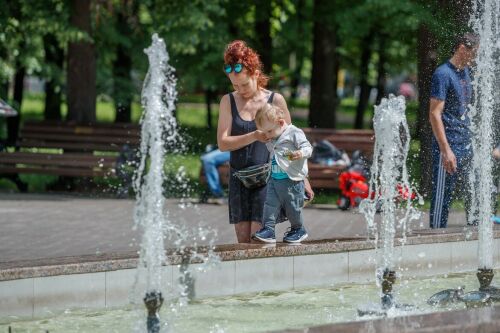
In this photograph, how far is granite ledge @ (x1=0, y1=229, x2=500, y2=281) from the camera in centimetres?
672

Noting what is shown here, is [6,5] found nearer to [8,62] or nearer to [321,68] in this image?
[8,62]

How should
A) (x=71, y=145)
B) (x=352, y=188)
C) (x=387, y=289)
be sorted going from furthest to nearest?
1. (x=71, y=145)
2. (x=352, y=188)
3. (x=387, y=289)

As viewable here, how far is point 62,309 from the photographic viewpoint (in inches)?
268

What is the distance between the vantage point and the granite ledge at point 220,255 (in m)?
6.72

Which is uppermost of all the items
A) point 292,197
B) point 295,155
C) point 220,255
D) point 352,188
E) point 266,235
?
point 295,155

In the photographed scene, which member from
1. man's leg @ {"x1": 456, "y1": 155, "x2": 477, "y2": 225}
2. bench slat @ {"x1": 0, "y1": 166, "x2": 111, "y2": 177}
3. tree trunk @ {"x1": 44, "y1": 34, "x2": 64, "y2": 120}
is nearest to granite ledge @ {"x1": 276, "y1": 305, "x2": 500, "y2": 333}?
→ man's leg @ {"x1": 456, "y1": 155, "x2": 477, "y2": 225}

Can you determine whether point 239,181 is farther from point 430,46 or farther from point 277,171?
point 430,46

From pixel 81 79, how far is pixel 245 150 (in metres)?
11.0

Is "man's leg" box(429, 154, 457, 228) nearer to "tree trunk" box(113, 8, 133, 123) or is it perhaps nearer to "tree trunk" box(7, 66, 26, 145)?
"tree trunk" box(7, 66, 26, 145)

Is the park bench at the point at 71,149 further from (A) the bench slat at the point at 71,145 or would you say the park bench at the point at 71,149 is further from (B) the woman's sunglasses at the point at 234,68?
(B) the woman's sunglasses at the point at 234,68

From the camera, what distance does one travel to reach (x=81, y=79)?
720 inches

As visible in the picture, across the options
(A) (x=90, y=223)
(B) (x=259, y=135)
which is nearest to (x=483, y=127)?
(B) (x=259, y=135)

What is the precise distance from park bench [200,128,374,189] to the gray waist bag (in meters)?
8.05

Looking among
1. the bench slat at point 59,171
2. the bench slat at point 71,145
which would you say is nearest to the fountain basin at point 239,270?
the bench slat at point 59,171
